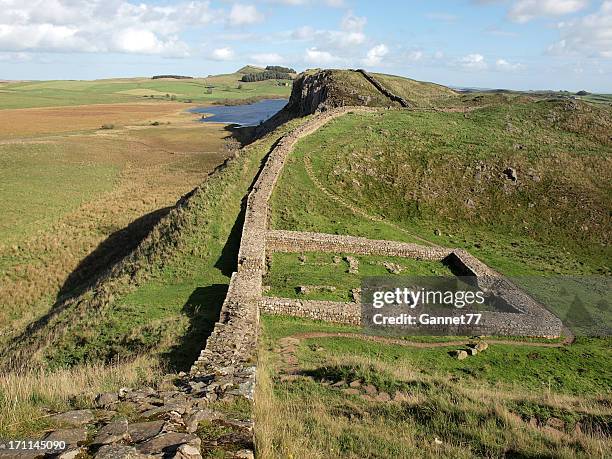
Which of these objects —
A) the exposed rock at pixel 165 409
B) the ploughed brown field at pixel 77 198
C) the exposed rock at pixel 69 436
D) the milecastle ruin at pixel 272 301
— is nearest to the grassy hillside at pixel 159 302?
the milecastle ruin at pixel 272 301

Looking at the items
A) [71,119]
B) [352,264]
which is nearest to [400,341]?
[352,264]

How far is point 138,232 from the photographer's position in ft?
124

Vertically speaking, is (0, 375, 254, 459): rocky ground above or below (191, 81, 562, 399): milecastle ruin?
above

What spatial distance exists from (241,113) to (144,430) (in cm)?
16359

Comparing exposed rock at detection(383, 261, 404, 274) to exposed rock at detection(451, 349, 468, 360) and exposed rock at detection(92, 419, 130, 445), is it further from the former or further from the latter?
exposed rock at detection(92, 419, 130, 445)

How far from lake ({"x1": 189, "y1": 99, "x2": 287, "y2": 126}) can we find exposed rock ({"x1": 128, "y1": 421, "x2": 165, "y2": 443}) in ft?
399

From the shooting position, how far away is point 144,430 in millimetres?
7094

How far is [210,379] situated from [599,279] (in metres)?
27.1

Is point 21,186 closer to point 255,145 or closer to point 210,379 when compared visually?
point 255,145

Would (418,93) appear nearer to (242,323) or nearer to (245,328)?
(242,323)

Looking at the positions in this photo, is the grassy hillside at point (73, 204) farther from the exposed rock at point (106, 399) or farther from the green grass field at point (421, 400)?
the exposed rock at point (106, 399)

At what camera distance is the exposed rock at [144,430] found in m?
6.84

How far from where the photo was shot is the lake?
135125 millimetres

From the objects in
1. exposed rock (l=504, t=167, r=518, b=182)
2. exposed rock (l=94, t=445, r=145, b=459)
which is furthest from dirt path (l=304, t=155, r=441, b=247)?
exposed rock (l=94, t=445, r=145, b=459)
